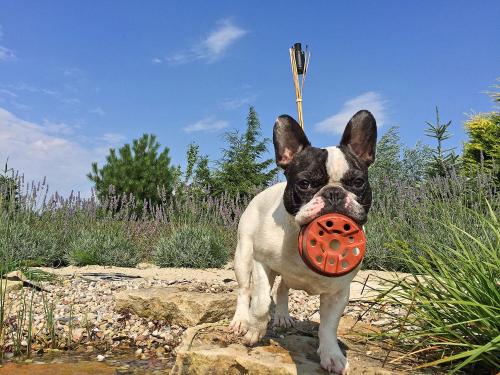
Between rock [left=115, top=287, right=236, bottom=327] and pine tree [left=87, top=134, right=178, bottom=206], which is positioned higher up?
pine tree [left=87, top=134, right=178, bottom=206]

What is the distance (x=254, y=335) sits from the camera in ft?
9.95

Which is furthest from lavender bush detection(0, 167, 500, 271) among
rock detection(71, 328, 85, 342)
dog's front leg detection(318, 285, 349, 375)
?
dog's front leg detection(318, 285, 349, 375)

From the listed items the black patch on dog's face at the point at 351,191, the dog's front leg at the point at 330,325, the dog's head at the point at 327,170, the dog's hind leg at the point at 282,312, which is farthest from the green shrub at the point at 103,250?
the black patch on dog's face at the point at 351,191

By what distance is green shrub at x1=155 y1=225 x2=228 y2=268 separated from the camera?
9531 millimetres

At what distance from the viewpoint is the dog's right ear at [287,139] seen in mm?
2818

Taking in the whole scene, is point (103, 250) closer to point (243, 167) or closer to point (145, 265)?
point (145, 265)

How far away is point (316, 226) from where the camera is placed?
2369 mm

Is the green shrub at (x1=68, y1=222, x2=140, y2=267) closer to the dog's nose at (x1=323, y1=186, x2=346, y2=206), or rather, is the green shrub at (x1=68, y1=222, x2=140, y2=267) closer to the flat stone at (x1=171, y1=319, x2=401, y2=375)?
the flat stone at (x1=171, y1=319, x2=401, y2=375)

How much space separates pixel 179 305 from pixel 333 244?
3.08 metres

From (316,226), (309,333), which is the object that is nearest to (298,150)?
(316,226)

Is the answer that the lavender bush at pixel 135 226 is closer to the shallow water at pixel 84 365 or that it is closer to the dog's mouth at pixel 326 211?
the shallow water at pixel 84 365

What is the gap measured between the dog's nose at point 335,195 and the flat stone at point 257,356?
1006 mm

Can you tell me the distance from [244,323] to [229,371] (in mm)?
637

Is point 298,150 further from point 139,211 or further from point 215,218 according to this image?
point 139,211
